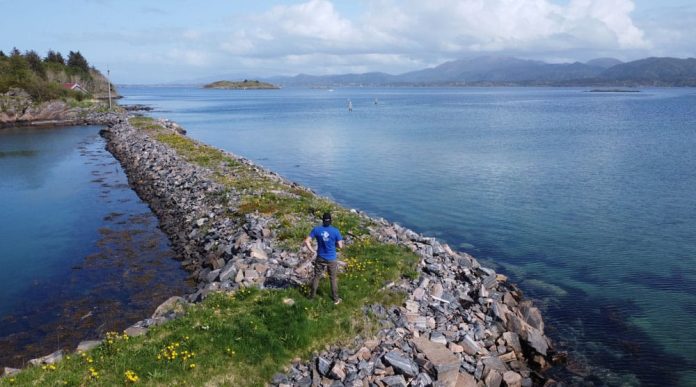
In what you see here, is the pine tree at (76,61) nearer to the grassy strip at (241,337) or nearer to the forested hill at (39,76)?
the forested hill at (39,76)

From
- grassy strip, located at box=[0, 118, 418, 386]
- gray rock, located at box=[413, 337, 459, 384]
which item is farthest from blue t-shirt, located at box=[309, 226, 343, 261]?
gray rock, located at box=[413, 337, 459, 384]

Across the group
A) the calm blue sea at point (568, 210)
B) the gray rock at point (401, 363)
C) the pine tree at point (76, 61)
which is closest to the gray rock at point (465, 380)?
the gray rock at point (401, 363)

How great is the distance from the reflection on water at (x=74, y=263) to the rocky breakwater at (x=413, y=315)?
8.27 ft

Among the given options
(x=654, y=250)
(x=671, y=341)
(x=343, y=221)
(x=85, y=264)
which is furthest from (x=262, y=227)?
(x=654, y=250)

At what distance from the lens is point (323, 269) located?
59.6 ft

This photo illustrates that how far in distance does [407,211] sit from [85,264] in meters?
21.9

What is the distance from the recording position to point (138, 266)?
2755cm

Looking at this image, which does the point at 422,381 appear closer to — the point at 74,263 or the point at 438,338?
the point at 438,338

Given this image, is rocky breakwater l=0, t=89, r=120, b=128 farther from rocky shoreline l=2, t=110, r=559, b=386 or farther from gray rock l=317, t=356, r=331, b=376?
gray rock l=317, t=356, r=331, b=376

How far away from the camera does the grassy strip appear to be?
14312mm

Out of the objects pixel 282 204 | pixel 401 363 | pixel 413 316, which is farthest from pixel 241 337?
pixel 282 204

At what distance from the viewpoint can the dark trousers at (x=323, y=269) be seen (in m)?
17.9

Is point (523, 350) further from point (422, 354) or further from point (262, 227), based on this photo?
point (262, 227)

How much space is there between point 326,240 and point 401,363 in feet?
15.1
